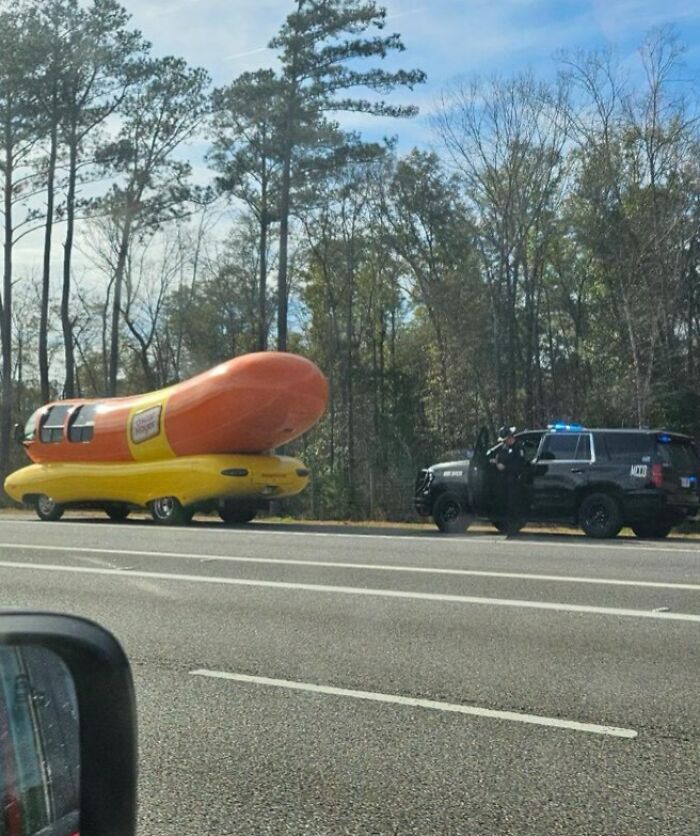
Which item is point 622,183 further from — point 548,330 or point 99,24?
point 99,24

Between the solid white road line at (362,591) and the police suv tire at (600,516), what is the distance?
25.3ft

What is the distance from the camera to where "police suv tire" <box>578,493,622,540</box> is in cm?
1816

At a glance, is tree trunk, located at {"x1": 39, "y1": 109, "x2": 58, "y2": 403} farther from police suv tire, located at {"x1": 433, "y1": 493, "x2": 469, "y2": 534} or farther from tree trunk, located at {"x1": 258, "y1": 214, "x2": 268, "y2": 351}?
police suv tire, located at {"x1": 433, "y1": 493, "x2": 469, "y2": 534}

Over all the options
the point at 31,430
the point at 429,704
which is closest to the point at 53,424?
the point at 31,430

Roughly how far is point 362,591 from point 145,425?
11.6m

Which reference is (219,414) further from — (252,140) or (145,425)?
(252,140)

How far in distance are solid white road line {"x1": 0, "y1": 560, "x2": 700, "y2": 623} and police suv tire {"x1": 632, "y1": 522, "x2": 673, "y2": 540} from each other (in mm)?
8666

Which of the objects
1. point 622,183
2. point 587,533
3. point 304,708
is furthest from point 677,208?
point 304,708

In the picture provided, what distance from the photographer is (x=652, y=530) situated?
18969 millimetres

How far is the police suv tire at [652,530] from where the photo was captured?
18781mm

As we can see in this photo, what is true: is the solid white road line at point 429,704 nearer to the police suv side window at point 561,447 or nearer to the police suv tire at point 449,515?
the police suv side window at point 561,447

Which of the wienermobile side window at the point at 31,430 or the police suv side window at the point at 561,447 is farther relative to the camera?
the wienermobile side window at the point at 31,430

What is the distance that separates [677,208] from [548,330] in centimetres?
1374

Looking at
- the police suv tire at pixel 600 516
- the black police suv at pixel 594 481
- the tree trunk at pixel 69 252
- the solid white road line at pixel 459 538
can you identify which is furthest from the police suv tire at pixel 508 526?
the tree trunk at pixel 69 252
